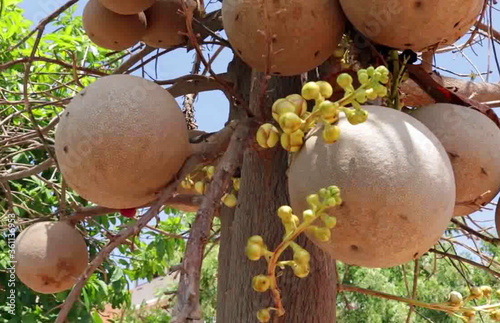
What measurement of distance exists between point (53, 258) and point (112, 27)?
0.47 m

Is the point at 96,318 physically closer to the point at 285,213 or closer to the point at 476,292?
the point at 476,292

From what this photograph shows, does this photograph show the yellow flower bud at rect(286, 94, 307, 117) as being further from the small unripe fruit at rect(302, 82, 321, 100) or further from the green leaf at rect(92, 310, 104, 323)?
the green leaf at rect(92, 310, 104, 323)

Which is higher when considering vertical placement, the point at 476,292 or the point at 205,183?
the point at 205,183

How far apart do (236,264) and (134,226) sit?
303 millimetres

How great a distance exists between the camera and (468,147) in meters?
0.82

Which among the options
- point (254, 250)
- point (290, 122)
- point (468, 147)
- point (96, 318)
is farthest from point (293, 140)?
point (96, 318)

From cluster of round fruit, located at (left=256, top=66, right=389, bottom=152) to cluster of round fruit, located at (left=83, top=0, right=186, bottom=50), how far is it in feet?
2.11

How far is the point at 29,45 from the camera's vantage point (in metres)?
2.92

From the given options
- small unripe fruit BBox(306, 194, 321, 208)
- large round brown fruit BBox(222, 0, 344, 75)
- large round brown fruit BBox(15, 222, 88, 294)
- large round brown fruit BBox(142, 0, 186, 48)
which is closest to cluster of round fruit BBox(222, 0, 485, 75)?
large round brown fruit BBox(222, 0, 344, 75)

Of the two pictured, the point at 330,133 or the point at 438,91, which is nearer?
the point at 330,133

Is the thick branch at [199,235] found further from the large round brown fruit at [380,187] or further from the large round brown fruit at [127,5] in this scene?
the large round brown fruit at [127,5]

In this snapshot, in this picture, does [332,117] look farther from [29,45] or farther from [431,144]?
[29,45]

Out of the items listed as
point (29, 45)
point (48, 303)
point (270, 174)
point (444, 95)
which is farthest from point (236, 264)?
point (29, 45)

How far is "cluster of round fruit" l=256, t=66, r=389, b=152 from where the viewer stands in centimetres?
65
